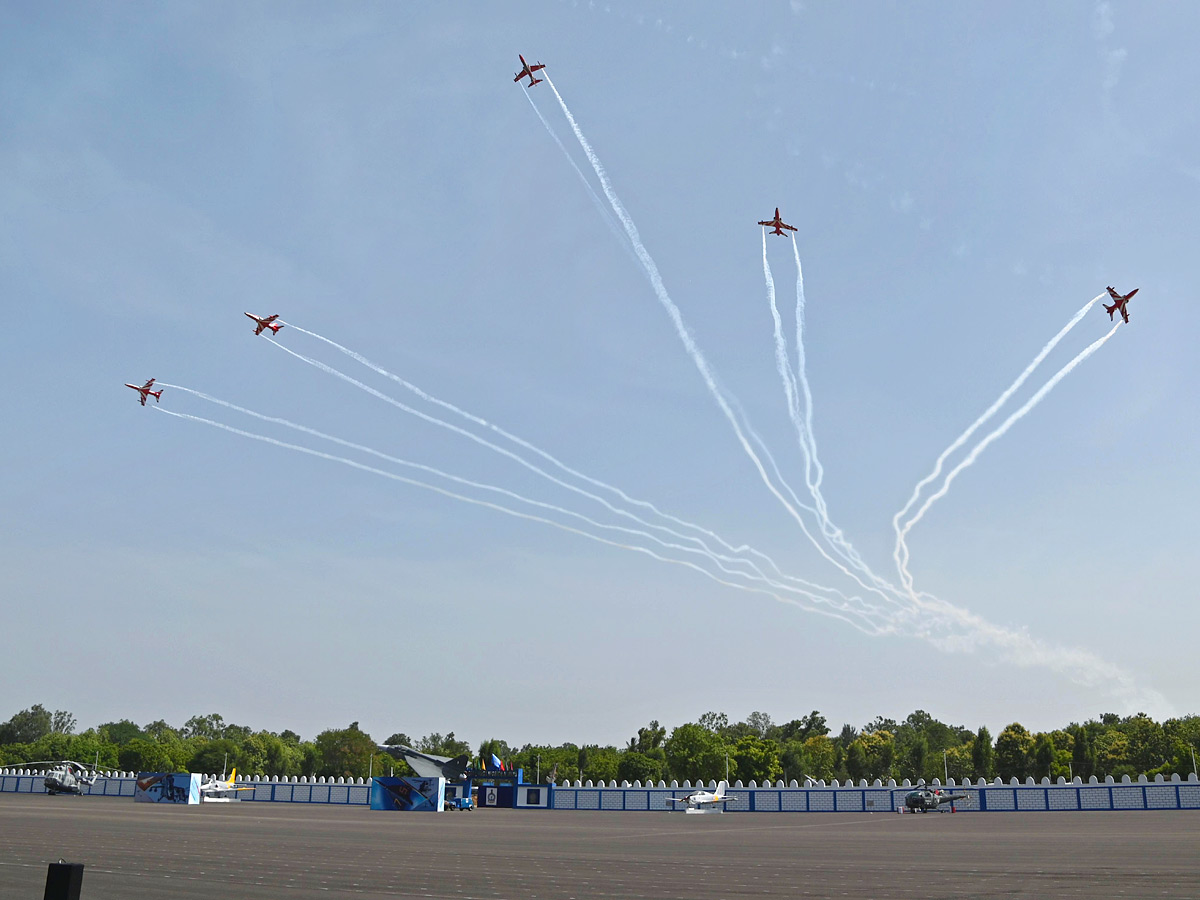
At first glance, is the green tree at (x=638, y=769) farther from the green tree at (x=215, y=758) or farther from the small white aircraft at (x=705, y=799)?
the green tree at (x=215, y=758)

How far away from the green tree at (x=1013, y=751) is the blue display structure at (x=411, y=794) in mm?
89626

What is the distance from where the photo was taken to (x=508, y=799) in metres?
88.0

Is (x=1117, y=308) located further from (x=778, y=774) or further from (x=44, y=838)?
(x=778, y=774)

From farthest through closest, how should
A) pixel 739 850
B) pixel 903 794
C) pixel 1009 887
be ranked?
1. pixel 903 794
2. pixel 739 850
3. pixel 1009 887

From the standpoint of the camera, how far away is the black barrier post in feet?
17.3

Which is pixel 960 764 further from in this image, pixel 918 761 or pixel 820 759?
pixel 820 759

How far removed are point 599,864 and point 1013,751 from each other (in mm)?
125630

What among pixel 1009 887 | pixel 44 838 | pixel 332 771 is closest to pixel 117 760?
pixel 332 771

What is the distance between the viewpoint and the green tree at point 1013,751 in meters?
125

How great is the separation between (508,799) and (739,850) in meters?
65.7

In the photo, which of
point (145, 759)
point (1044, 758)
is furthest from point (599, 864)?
point (145, 759)

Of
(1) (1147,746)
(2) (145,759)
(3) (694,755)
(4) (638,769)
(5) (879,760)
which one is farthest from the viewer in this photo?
(2) (145,759)

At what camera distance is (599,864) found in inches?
898

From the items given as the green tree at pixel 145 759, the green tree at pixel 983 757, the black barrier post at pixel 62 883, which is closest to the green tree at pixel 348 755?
the green tree at pixel 145 759
